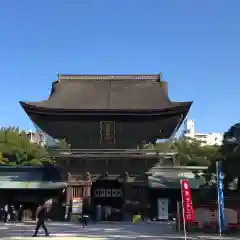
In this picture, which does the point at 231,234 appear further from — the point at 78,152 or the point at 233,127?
the point at 78,152

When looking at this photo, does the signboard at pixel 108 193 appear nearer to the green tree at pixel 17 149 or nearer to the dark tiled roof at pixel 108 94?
the dark tiled roof at pixel 108 94

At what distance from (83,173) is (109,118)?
5.99m

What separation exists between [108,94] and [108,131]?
5.15 m

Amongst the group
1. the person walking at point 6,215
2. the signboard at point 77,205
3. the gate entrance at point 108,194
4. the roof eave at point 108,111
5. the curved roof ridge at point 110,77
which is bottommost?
the person walking at point 6,215

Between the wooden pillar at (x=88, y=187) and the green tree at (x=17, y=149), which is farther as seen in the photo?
the green tree at (x=17, y=149)

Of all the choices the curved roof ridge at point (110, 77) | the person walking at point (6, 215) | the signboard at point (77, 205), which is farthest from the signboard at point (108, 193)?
the curved roof ridge at point (110, 77)

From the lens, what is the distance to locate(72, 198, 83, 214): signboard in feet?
130

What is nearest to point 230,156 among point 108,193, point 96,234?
point 96,234

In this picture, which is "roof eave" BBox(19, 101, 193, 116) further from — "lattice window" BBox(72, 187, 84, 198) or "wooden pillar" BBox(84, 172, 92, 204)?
"lattice window" BBox(72, 187, 84, 198)

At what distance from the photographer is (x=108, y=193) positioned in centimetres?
4266

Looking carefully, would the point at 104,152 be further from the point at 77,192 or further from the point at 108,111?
the point at 77,192

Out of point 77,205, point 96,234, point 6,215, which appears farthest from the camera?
point 77,205

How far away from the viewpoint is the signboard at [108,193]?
4250cm

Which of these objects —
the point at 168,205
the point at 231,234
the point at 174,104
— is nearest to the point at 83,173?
the point at 168,205
